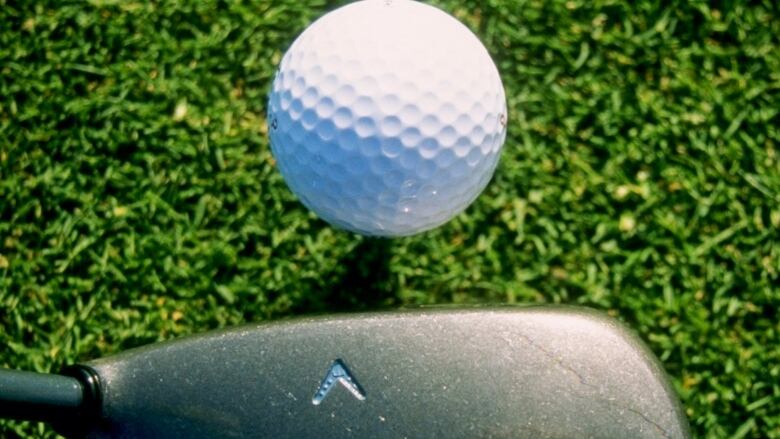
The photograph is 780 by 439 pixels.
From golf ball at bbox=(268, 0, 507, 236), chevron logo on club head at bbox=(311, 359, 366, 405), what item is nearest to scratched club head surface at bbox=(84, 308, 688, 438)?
chevron logo on club head at bbox=(311, 359, 366, 405)

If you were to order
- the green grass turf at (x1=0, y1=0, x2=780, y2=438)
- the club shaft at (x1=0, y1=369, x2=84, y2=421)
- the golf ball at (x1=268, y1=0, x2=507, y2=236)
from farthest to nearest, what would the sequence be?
the green grass turf at (x1=0, y1=0, x2=780, y2=438) → the golf ball at (x1=268, y1=0, x2=507, y2=236) → the club shaft at (x1=0, y1=369, x2=84, y2=421)

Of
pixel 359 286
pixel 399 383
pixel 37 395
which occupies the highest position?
pixel 37 395

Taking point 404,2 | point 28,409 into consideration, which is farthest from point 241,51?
point 28,409

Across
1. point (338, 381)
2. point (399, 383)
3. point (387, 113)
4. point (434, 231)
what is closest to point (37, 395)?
point (338, 381)

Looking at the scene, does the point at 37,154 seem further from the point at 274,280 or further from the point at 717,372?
the point at 717,372

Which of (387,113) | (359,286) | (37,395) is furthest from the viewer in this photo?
(359,286)

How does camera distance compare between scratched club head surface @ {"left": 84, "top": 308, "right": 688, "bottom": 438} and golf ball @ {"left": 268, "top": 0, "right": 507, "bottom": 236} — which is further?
golf ball @ {"left": 268, "top": 0, "right": 507, "bottom": 236}

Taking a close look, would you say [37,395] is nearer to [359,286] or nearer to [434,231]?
[359,286]

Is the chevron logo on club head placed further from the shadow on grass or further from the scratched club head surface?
the shadow on grass
